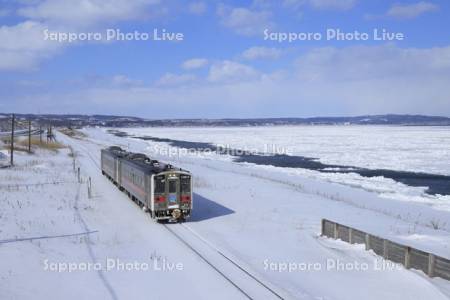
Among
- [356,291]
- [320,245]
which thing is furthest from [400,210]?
[356,291]

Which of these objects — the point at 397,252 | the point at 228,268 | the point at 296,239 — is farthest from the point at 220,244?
the point at 397,252

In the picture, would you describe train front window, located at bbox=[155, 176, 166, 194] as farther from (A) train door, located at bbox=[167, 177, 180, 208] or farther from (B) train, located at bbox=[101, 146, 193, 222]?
(A) train door, located at bbox=[167, 177, 180, 208]

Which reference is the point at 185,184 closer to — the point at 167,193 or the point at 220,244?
the point at 167,193

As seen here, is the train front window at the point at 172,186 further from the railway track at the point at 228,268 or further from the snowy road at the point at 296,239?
the railway track at the point at 228,268

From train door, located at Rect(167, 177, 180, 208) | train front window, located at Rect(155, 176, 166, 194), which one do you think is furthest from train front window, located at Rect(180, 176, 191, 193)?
train front window, located at Rect(155, 176, 166, 194)

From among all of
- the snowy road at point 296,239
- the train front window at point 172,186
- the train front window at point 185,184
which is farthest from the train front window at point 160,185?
the snowy road at point 296,239

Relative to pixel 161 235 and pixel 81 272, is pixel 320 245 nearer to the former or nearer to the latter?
pixel 161 235
